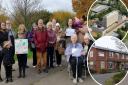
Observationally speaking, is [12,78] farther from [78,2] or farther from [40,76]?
[78,2]

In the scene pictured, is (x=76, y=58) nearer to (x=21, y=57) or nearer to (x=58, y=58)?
(x=21, y=57)

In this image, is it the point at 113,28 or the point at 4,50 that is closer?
the point at 113,28

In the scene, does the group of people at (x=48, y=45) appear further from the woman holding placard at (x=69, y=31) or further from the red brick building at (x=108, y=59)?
the red brick building at (x=108, y=59)

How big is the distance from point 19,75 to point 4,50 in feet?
3.24

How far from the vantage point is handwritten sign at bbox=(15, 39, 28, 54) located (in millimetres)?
11750

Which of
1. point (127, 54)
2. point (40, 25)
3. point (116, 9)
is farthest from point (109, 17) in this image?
point (40, 25)

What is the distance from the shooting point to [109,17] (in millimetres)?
8219

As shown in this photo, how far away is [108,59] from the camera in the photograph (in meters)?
8.28

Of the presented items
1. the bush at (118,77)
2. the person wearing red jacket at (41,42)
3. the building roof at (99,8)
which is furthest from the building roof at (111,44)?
the person wearing red jacket at (41,42)

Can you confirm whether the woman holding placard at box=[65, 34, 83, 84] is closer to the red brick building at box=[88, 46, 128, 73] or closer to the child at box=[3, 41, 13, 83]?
the child at box=[3, 41, 13, 83]

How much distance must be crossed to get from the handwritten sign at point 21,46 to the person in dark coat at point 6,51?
331 millimetres

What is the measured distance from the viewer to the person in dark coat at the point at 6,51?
37.4 ft

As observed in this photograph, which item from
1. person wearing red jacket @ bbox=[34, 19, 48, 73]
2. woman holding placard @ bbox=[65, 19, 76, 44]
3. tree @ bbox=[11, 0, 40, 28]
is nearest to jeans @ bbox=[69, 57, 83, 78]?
person wearing red jacket @ bbox=[34, 19, 48, 73]

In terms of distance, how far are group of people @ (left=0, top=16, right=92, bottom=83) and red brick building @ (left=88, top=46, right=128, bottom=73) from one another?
2368mm
